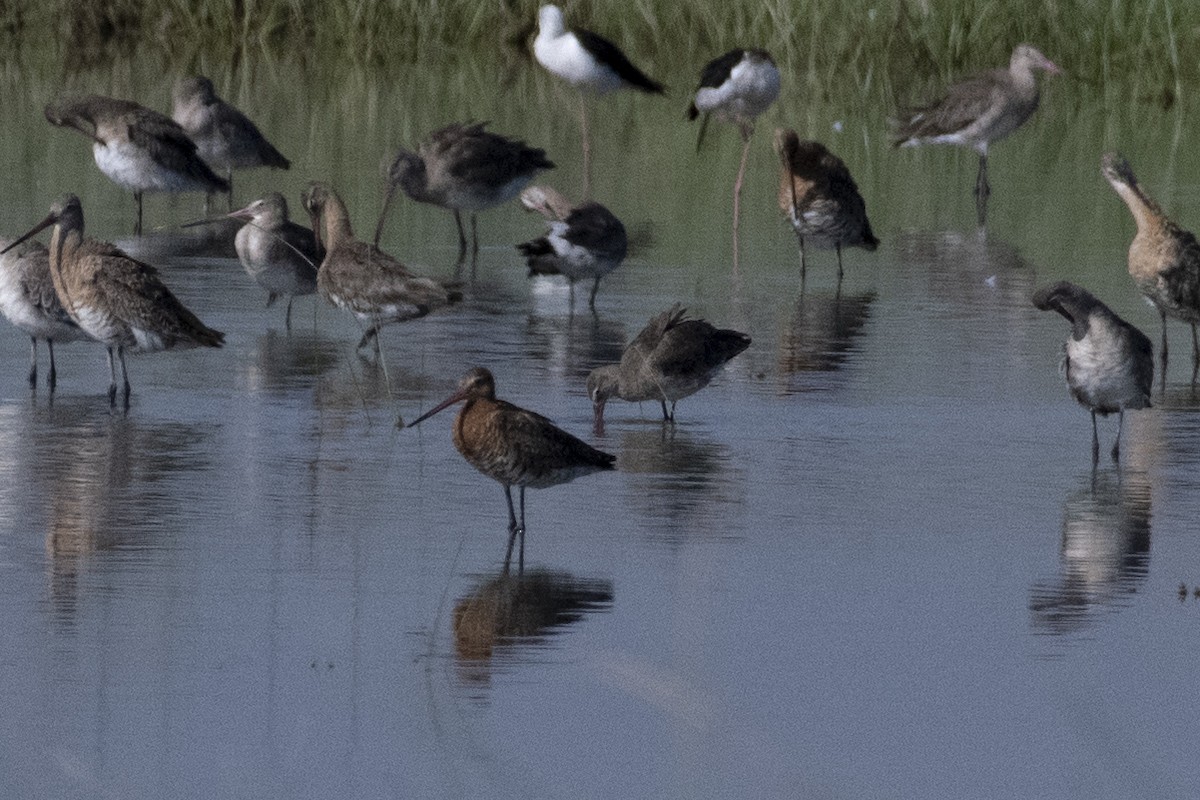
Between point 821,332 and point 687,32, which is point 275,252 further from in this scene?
point 687,32

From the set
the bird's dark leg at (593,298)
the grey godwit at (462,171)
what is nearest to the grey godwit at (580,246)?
the bird's dark leg at (593,298)

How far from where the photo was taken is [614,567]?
8.57 m

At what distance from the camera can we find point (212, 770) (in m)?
6.34

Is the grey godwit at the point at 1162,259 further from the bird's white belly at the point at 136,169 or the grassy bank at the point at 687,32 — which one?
the grassy bank at the point at 687,32

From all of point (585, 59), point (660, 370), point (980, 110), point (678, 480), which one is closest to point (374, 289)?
point (660, 370)

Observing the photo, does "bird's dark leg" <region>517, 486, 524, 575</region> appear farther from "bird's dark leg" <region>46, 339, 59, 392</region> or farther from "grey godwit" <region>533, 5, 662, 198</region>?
"grey godwit" <region>533, 5, 662, 198</region>

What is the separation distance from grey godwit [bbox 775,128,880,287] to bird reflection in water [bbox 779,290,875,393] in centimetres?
68

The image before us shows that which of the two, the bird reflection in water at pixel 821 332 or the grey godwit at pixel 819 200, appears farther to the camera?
the grey godwit at pixel 819 200

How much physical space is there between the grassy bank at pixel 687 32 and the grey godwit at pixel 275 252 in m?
13.5

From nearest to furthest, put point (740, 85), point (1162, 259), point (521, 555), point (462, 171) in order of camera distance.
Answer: point (521, 555)
point (1162, 259)
point (462, 171)
point (740, 85)

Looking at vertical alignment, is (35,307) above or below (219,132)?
below

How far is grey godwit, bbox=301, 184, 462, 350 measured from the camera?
1352cm

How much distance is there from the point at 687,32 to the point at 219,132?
37.6ft

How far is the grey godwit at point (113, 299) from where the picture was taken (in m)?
11.9
